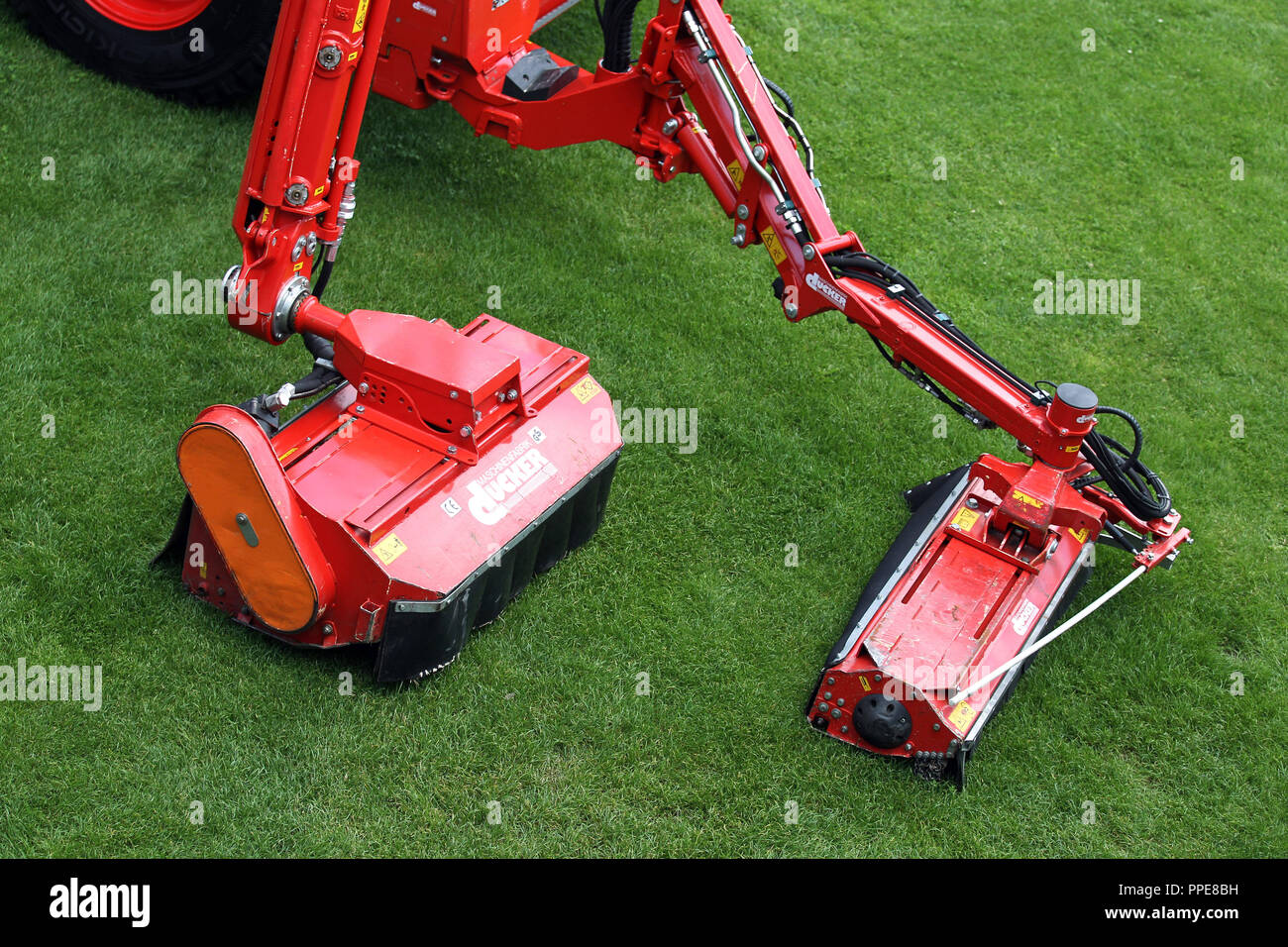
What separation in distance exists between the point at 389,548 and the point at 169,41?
157 inches

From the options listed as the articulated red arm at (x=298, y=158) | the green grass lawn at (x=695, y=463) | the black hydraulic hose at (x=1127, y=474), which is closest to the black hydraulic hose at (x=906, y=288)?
the black hydraulic hose at (x=1127, y=474)

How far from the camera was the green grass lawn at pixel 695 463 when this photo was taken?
4.74 m

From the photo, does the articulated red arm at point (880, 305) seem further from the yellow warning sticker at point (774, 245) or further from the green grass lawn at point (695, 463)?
the green grass lawn at point (695, 463)

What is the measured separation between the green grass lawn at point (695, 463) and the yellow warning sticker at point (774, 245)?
0.97m

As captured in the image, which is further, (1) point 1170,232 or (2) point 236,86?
(1) point 1170,232

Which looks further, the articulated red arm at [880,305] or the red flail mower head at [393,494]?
the articulated red arm at [880,305]

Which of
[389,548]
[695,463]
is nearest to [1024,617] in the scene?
[695,463]

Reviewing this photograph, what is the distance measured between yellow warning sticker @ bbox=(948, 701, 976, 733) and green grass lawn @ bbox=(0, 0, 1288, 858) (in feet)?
0.95

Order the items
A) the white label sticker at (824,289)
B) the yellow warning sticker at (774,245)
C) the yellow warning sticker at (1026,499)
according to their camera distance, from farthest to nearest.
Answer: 1. the yellow warning sticker at (774,245)
2. the white label sticker at (824,289)
3. the yellow warning sticker at (1026,499)

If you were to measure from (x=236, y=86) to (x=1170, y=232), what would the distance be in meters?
5.42

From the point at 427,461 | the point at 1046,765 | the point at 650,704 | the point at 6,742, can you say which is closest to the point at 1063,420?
the point at 1046,765

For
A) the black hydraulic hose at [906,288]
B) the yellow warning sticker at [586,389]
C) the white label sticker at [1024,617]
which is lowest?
the white label sticker at [1024,617]

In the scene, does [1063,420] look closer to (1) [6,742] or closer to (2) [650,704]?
(2) [650,704]

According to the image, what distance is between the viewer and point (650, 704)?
5.09 metres
